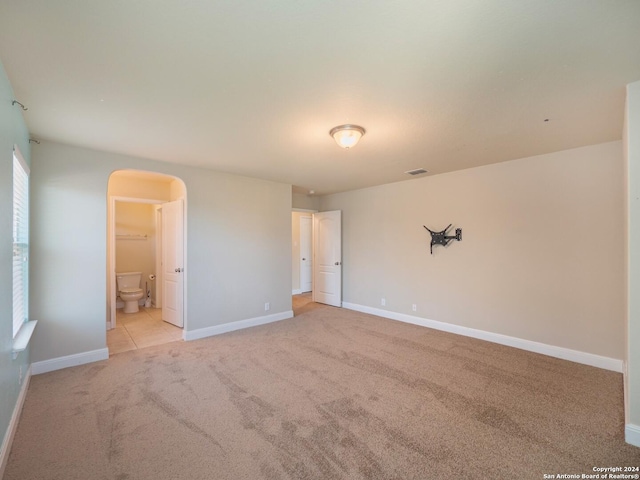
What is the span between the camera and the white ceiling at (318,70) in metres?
1.46

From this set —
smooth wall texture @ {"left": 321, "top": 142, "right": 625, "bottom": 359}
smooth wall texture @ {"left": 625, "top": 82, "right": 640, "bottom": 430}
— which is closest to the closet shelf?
smooth wall texture @ {"left": 321, "top": 142, "right": 625, "bottom": 359}

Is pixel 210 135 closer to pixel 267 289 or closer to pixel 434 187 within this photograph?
pixel 267 289

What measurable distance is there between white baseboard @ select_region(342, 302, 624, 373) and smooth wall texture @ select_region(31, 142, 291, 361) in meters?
2.26

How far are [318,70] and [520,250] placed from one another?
3.63m

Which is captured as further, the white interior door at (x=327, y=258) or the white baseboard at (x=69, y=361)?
the white interior door at (x=327, y=258)

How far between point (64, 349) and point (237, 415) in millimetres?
2420

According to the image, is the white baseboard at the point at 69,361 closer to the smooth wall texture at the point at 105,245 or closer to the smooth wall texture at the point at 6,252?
the smooth wall texture at the point at 105,245

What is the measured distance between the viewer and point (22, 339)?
242 centimetres

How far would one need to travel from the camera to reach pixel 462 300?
4.54 meters

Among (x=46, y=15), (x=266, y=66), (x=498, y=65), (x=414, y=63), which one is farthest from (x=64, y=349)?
(x=498, y=65)

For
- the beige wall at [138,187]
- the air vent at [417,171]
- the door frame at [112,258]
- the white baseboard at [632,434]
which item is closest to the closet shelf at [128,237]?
the door frame at [112,258]

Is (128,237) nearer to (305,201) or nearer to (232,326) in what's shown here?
(232,326)

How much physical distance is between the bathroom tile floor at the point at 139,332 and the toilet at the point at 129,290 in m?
0.18

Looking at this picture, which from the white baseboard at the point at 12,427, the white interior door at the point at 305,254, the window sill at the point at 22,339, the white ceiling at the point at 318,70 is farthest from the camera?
the white interior door at the point at 305,254
